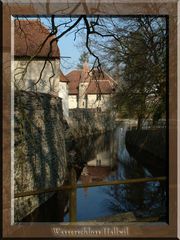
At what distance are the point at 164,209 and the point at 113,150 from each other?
95 cm

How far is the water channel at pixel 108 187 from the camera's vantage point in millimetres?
2680

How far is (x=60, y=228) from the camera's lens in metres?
2.37

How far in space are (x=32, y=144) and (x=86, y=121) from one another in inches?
31.5

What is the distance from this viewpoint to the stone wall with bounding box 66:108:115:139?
9.26 ft

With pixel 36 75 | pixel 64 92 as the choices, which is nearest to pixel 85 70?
pixel 64 92

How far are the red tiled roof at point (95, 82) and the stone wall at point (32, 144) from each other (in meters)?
0.29

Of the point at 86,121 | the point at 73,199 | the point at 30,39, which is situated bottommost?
the point at 73,199

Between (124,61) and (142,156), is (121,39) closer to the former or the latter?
(124,61)

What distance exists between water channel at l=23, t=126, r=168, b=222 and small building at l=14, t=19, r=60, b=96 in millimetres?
707

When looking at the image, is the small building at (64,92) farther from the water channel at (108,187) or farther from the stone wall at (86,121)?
the water channel at (108,187)

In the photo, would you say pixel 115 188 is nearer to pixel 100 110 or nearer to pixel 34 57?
pixel 100 110

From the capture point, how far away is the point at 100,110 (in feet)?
9.11

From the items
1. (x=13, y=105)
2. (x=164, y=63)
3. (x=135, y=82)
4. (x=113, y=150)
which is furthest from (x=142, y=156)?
(x=13, y=105)

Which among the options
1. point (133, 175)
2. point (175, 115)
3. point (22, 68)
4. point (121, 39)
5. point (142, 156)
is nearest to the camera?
point (175, 115)
